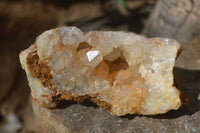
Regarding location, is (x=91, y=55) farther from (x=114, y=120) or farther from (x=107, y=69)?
(x=114, y=120)

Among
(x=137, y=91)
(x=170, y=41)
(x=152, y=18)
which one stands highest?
(x=170, y=41)

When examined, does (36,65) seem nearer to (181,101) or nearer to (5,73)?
(181,101)

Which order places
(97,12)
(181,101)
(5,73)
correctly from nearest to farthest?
(181,101) → (5,73) → (97,12)

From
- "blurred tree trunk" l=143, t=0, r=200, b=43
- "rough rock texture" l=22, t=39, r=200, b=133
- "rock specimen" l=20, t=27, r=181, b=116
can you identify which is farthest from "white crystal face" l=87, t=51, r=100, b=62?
"blurred tree trunk" l=143, t=0, r=200, b=43

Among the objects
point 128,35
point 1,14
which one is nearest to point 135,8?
point 1,14

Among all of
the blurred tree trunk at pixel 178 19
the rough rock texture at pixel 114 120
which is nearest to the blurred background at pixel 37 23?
the blurred tree trunk at pixel 178 19

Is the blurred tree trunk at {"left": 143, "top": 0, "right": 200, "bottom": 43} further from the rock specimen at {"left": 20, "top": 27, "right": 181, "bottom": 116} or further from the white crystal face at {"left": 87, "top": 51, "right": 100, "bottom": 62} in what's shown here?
the white crystal face at {"left": 87, "top": 51, "right": 100, "bottom": 62}
